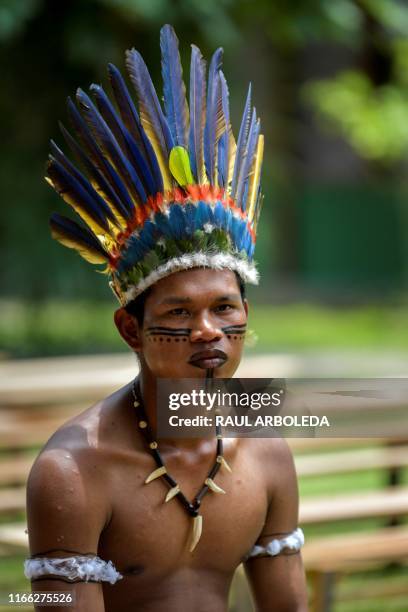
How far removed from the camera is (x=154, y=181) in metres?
2.54

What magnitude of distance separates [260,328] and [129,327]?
15.3 metres

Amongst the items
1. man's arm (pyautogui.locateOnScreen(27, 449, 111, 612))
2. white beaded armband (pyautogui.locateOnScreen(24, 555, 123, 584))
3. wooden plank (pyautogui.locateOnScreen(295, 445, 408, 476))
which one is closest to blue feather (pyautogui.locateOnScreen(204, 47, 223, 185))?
man's arm (pyautogui.locateOnScreen(27, 449, 111, 612))

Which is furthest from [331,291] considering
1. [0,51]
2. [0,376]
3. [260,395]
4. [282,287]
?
[260,395]

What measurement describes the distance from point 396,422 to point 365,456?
53 cm

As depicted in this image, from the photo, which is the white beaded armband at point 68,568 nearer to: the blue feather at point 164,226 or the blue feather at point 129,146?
the blue feather at point 164,226

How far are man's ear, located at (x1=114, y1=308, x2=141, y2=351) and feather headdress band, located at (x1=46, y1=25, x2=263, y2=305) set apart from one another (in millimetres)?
53

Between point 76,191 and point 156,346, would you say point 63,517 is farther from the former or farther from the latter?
point 76,191

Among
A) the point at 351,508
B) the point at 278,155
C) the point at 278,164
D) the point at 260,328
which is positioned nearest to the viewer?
the point at 351,508

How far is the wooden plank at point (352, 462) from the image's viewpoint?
21.5 ft

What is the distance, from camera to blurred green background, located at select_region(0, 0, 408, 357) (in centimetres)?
913

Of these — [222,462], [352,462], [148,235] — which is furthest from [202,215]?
[352,462]

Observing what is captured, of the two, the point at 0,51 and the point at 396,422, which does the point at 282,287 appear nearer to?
the point at 0,51

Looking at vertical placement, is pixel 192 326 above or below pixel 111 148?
below

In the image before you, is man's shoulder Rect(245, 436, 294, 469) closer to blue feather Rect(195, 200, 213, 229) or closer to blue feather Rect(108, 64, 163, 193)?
blue feather Rect(195, 200, 213, 229)
